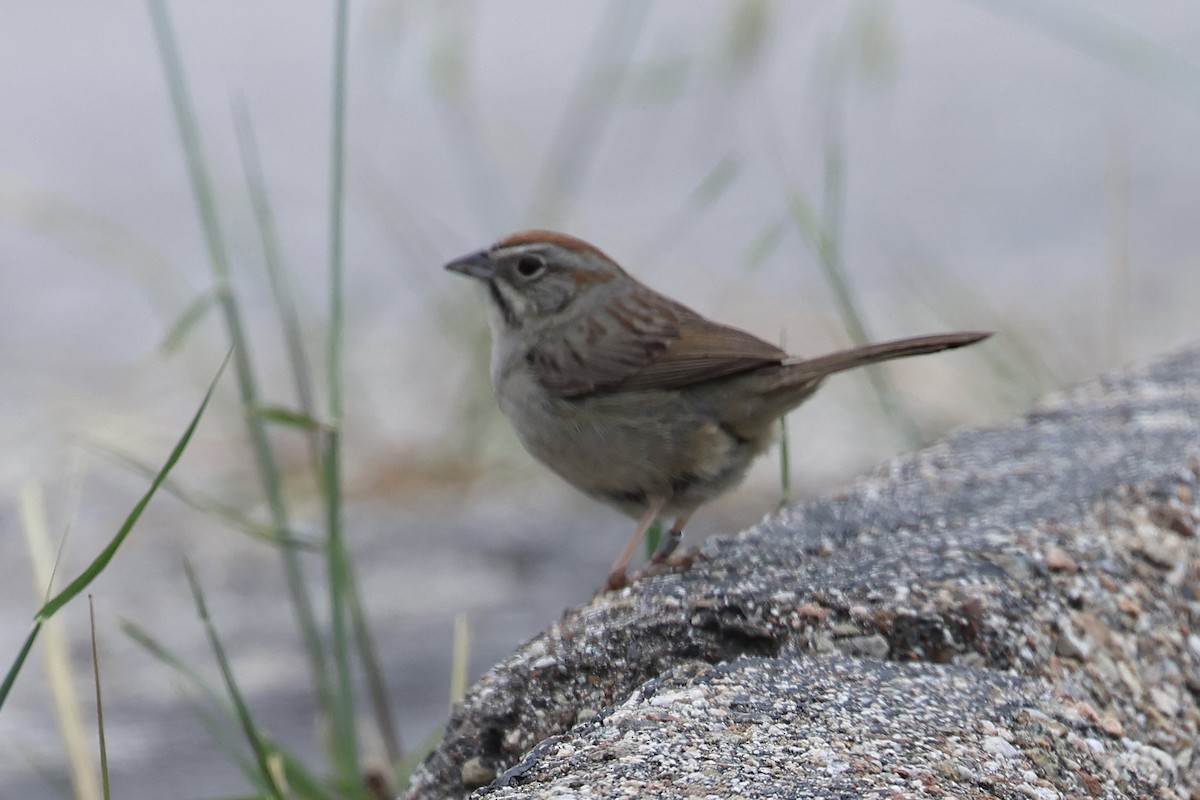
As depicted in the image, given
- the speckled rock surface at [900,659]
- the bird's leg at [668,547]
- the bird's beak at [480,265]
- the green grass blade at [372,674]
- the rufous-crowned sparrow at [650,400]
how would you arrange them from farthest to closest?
1. the bird's beak at [480,265]
2. the rufous-crowned sparrow at [650,400]
3. the green grass blade at [372,674]
4. the bird's leg at [668,547]
5. the speckled rock surface at [900,659]

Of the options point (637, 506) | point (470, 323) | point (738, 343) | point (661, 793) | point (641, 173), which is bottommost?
point (661, 793)

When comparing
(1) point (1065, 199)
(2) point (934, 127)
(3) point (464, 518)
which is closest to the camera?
(3) point (464, 518)

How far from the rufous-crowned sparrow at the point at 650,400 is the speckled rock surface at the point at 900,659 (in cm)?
37

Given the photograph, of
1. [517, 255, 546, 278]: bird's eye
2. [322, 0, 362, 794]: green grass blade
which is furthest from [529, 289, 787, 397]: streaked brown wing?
[322, 0, 362, 794]: green grass blade

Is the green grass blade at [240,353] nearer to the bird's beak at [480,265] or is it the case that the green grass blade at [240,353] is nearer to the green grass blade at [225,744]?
the green grass blade at [225,744]

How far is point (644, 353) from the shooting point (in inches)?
151

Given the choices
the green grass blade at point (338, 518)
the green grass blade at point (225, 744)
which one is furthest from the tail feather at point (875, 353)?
the green grass blade at point (225, 744)

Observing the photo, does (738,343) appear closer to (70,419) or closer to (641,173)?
(70,419)

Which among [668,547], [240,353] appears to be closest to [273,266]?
[240,353]

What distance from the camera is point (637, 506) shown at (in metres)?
3.71

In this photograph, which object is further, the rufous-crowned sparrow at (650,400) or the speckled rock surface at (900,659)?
the rufous-crowned sparrow at (650,400)

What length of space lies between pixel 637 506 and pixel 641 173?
4761mm

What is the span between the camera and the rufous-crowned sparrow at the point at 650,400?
3.62 meters

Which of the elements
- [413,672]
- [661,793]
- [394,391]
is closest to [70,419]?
[394,391]
